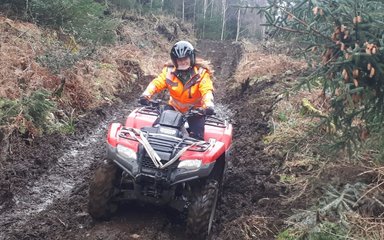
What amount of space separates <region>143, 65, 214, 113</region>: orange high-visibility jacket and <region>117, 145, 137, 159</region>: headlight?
148 cm

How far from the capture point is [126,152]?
16.2ft

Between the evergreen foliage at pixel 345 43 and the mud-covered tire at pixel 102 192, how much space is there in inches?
91.8

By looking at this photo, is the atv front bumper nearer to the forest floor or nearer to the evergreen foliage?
the forest floor

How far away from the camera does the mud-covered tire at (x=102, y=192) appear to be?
5012 millimetres

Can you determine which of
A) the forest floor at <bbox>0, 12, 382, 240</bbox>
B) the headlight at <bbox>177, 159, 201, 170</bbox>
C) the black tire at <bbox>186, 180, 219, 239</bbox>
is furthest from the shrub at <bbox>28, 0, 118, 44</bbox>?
the black tire at <bbox>186, 180, 219, 239</bbox>

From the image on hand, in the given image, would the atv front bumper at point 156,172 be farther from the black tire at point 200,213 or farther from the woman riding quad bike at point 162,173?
the black tire at point 200,213

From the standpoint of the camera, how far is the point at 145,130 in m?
5.40

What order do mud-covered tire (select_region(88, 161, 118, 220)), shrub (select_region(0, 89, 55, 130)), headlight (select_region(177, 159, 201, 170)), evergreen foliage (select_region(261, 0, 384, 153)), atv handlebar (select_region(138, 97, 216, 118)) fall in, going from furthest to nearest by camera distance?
shrub (select_region(0, 89, 55, 130)) < atv handlebar (select_region(138, 97, 216, 118)) < mud-covered tire (select_region(88, 161, 118, 220)) < headlight (select_region(177, 159, 201, 170)) < evergreen foliage (select_region(261, 0, 384, 153))

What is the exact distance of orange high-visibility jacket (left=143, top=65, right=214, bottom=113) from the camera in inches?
253

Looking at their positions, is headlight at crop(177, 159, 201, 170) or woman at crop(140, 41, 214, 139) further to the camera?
woman at crop(140, 41, 214, 139)

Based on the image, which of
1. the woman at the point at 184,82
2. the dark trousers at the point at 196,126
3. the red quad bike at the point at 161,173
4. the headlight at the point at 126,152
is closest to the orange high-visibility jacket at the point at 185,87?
the woman at the point at 184,82

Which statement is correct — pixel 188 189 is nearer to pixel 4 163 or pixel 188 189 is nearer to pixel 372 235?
pixel 372 235

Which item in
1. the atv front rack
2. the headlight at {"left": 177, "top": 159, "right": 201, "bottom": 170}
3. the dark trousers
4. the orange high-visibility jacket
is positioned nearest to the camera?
the atv front rack

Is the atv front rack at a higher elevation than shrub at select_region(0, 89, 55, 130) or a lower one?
higher
